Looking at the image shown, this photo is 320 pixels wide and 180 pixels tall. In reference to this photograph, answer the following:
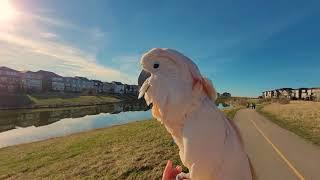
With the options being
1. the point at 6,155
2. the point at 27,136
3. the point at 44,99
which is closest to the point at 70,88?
the point at 44,99

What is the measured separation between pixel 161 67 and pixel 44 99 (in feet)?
390

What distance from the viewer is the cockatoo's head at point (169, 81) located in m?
2.18

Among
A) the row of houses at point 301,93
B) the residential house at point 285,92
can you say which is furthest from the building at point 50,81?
the residential house at point 285,92

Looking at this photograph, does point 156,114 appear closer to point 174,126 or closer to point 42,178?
point 174,126

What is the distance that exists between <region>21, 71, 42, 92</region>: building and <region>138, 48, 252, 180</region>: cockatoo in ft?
440

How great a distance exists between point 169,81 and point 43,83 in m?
158

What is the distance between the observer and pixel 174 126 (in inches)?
88.7

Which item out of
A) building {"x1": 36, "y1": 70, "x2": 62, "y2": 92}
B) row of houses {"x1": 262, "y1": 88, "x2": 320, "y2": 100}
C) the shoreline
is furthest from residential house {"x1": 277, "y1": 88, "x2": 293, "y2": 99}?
building {"x1": 36, "y1": 70, "x2": 62, "y2": 92}

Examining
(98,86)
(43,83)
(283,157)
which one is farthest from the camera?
(98,86)

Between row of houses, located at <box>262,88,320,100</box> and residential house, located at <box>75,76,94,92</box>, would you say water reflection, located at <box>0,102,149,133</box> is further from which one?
residential house, located at <box>75,76,94,92</box>

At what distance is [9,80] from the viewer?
13162cm

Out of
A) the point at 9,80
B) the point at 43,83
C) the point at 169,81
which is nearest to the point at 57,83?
the point at 43,83

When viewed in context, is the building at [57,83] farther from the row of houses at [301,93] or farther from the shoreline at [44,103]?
the row of houses at [301,93]

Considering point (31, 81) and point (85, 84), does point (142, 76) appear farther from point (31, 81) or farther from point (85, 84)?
point (85, 84)
